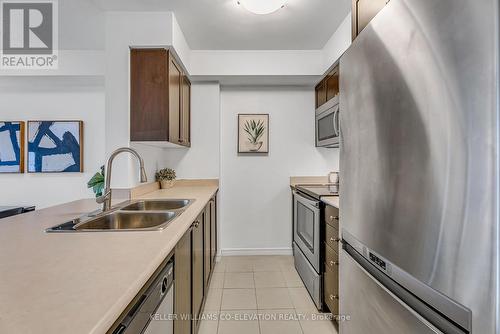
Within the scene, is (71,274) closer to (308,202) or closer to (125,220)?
(125,220)

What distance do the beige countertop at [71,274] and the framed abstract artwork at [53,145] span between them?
2.46 m

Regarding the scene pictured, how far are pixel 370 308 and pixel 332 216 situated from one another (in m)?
1.02

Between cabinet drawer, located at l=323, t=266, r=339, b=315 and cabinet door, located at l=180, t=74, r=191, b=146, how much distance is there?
1.85 m

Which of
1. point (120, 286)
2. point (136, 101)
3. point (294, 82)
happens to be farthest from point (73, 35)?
point (120, 286)

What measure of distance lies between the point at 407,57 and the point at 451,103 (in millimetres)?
221

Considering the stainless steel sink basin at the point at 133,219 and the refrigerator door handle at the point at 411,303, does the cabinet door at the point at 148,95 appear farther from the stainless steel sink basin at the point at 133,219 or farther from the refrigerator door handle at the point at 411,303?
the refrigerator door handle at the point at 411,303

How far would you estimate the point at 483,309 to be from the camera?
52 cm

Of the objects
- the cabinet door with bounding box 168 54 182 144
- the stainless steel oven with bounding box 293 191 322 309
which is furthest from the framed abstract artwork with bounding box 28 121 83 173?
the stainless steel oven with bounding box 293 191 322 309

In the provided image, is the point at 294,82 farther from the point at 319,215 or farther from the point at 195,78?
the point at 319,215

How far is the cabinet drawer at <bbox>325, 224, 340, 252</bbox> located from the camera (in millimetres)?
1904

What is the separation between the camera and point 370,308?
3.21 feet

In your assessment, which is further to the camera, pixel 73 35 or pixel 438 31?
pixel 73 35

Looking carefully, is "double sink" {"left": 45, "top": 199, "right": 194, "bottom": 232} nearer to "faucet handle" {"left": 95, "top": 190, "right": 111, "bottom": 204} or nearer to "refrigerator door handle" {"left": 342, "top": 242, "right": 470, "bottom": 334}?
"faucet handle" {"left": 95, "top": 190, "right": 111, "bottom": 204}

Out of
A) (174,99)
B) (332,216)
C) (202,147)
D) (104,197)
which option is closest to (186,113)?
(202,147)
